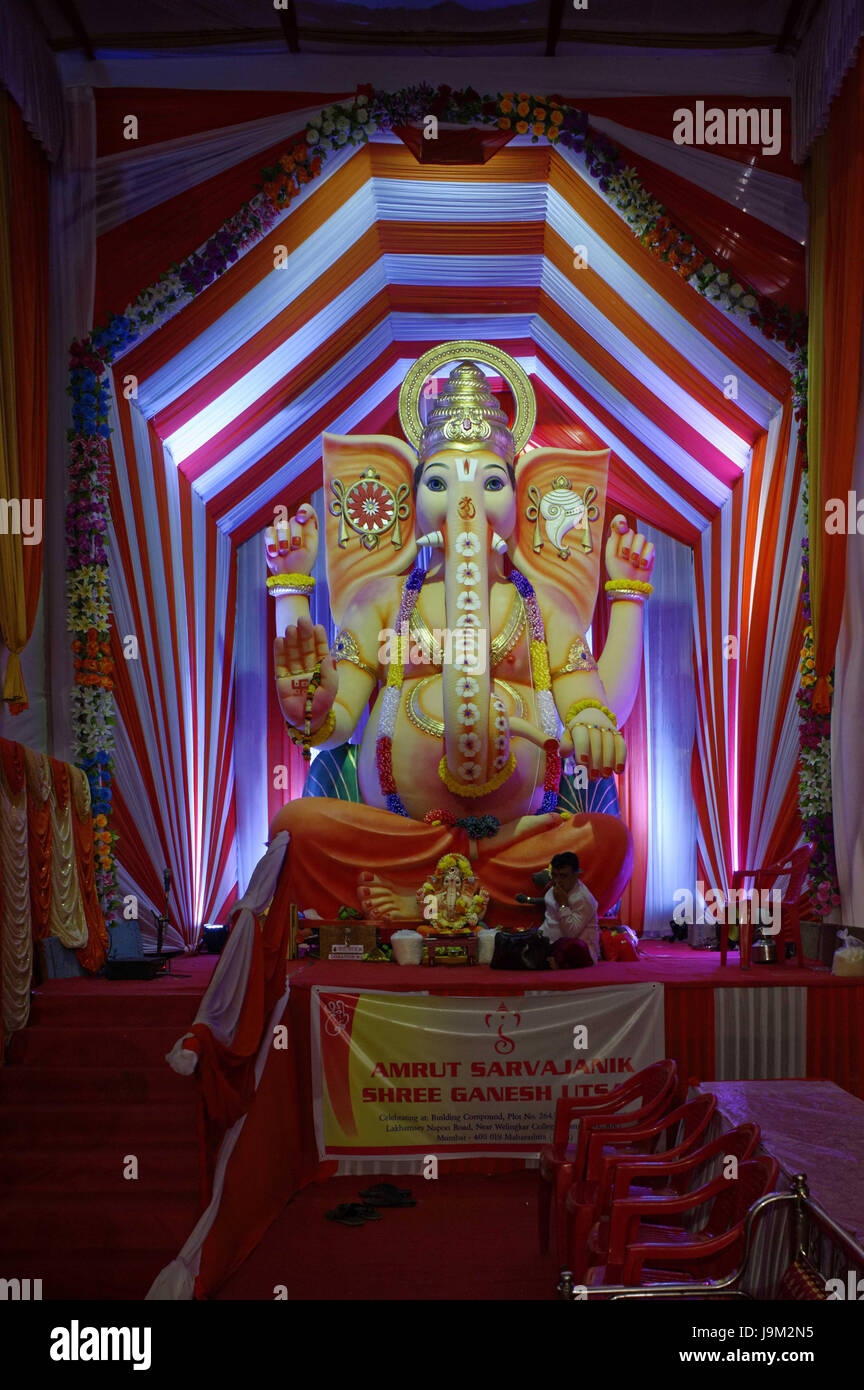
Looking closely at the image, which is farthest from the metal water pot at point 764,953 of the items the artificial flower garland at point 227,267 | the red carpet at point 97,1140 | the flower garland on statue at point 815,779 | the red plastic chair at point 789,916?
the red carpet at point 97,1140

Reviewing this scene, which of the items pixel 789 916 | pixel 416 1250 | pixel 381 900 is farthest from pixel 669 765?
pixel 416 1250

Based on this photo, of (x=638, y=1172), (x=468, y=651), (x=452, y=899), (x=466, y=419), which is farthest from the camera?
(x=466, y=419)

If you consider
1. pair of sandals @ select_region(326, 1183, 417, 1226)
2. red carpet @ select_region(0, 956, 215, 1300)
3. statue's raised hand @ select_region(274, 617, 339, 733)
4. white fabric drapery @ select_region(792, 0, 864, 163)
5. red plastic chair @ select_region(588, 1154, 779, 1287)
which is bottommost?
pair of sandals @ select_region(326, 1183, 417, 1226)

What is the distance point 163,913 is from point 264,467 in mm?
2921

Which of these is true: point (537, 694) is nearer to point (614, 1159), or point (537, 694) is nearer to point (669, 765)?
point (669, 765)

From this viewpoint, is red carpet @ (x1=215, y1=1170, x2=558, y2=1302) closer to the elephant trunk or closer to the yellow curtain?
the elephant trunk

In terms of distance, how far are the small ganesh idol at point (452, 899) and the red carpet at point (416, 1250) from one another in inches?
58.5

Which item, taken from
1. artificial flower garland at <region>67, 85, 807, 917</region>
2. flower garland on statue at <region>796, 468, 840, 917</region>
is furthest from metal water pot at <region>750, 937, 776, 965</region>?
artificial flower garland at <region>67, 85, 807, 917</region>

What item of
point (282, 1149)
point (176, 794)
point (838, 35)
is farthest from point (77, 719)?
point (838, 35)

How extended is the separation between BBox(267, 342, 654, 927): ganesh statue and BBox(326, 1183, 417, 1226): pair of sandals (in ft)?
5.96

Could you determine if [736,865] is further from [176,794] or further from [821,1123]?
[821,1123]

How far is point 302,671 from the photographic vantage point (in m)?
6.40

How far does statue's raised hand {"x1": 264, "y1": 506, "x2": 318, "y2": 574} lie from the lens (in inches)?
293

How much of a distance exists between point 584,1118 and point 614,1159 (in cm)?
62
